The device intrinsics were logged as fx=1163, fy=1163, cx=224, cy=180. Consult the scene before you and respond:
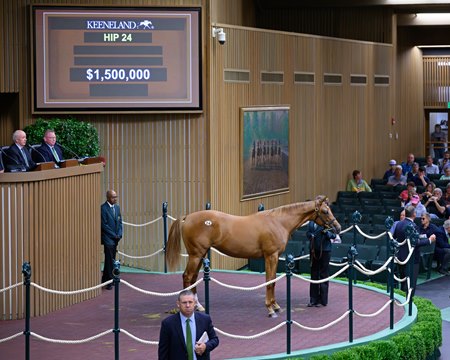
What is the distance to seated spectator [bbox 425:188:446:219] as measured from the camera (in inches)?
1072

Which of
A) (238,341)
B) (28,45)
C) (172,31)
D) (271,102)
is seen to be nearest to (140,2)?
(172,31)

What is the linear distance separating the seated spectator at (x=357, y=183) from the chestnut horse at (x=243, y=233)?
13818 mm

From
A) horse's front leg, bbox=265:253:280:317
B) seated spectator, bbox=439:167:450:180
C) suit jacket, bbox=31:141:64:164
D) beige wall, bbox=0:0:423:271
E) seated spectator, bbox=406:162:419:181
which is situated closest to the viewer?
horse's front leg, bbox=265:253:280:317

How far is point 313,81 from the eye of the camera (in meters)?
29.2

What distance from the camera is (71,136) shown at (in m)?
20.4

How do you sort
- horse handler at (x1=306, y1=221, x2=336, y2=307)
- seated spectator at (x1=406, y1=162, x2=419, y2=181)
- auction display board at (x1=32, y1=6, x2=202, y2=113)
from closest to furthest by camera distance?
horse handler at (x1=306, y1=221, x2=336, y2=307), auction display board at (x1=32, y1=6, x2=202, y2=113), seated spectator at (x1=406, y1=162, x2=419, y2=181)

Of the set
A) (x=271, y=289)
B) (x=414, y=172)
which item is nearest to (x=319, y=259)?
(x=271, y=289)

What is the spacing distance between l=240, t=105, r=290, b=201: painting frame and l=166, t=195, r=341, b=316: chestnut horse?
7800 mm

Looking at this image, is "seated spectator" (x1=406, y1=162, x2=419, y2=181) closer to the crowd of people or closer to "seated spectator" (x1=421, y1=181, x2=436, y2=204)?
the crowd of people

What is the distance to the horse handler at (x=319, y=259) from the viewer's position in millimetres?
17453

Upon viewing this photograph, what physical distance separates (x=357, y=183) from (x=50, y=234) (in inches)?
588

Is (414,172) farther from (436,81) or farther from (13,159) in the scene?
(13,159)

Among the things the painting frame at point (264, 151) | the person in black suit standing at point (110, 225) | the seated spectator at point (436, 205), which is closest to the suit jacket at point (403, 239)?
the person in black suit standing at point (110, 225)

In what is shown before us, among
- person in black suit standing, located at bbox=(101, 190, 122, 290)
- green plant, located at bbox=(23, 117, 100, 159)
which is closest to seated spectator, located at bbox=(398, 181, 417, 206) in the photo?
green plant, located at bbox=(23, 117, 100, 159)
